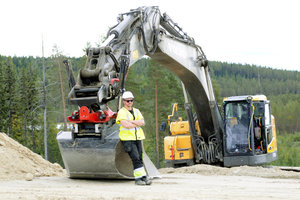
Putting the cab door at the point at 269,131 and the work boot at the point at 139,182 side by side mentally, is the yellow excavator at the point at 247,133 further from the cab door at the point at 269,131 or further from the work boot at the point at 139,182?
the work boot at the point at 139,182

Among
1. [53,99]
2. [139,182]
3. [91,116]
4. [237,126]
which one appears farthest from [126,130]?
[53,99]

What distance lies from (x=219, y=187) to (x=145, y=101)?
31431mm

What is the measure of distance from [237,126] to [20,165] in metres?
6.37

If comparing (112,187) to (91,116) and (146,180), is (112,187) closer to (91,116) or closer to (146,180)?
(146,180)

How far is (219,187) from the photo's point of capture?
27.6ft

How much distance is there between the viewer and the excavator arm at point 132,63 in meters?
8.64

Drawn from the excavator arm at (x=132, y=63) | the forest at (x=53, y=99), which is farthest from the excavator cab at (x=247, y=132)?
the forest at (x=53, y=99)

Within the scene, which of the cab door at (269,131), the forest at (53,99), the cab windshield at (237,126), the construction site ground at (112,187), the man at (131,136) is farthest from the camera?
the forest at (53,99)

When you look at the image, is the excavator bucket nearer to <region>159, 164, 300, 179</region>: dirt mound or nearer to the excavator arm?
the excavator arm

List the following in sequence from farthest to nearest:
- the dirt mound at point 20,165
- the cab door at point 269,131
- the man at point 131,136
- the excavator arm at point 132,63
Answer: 1. the cab door at point 269,131
2. the dirt mound at point 20,165
3. the excavator arm at point 132,63
4. the man at point 131,136

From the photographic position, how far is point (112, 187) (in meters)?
8.16

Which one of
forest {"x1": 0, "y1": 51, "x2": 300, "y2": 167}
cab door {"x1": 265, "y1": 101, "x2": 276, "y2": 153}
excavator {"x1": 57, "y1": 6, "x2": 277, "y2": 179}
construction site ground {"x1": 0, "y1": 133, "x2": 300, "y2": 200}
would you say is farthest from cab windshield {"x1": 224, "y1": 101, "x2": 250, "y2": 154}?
forest {"x1": 0, "y1": 51, "x2": 300, "y2": 167}

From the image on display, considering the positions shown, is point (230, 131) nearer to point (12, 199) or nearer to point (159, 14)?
point (159, 14)

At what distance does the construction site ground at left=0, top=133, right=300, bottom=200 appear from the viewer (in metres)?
7.05
